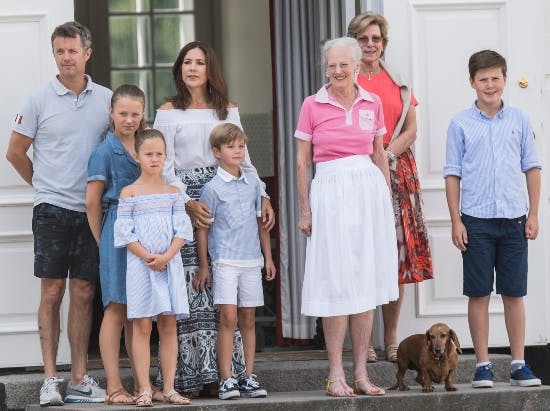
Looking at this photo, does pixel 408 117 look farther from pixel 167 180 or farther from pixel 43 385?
pixel 43 385

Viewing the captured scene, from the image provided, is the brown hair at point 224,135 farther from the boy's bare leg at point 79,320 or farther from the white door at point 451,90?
the white door at point 451,90

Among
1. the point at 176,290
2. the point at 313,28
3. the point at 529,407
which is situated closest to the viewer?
the point at 176,290

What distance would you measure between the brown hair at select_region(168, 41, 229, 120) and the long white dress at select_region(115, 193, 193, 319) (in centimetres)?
59

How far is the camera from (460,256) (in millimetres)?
6586

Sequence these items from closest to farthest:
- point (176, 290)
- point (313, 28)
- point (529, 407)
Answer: point (176, 290), point (529, 407), point (313, 28)

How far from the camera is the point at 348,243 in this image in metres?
5.73

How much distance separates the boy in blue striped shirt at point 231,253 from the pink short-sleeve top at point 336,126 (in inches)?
12.3

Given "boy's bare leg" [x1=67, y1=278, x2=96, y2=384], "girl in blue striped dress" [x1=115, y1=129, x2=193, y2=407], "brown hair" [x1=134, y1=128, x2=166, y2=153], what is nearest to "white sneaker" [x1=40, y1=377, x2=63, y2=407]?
"boy's bare leg" [x1=67, y1=278, x2=96, y2=384]

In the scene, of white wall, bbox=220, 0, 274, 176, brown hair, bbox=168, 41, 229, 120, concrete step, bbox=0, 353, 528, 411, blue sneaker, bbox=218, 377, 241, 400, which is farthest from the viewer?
white wall, bbox=220, 0, 274, 176

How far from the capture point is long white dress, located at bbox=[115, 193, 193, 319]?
18.0ft

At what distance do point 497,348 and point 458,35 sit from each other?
5.25 feet

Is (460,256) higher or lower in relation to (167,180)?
lower

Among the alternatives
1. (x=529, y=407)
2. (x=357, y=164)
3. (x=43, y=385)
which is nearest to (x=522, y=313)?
(x=529, y=407)

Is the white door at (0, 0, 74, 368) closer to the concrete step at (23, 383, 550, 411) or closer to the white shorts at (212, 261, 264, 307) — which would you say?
the concrete step at (23, 383, 550, 411)
